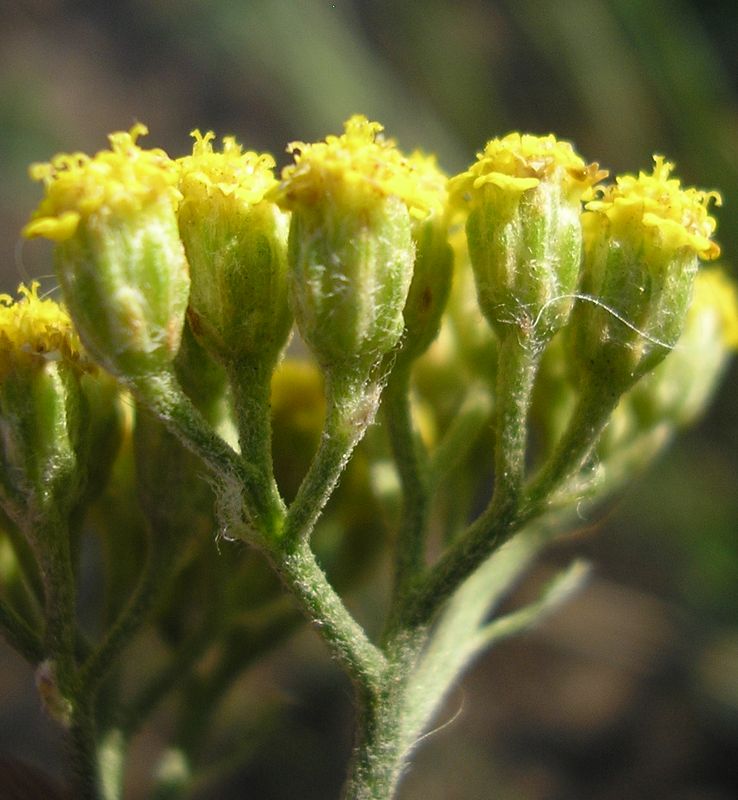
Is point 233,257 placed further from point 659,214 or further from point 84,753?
point 84,753

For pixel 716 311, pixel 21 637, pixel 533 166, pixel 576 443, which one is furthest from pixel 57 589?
pixel 716 311

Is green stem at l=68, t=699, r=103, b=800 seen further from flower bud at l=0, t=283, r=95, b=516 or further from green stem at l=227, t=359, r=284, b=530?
green stem at l=227, t=359, r=284, b=530

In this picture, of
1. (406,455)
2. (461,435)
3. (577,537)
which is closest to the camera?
(406,455)

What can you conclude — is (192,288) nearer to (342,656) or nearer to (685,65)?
(342,656)

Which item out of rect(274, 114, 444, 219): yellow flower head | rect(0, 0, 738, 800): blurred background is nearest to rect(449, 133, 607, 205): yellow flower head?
rect(274, 114, 444, 219): yellow flower head

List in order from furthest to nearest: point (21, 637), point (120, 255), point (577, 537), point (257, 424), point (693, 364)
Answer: point (577, 537) → point (693, 364) → point (21, 637) → point (257, 424) → point (120, 255)
